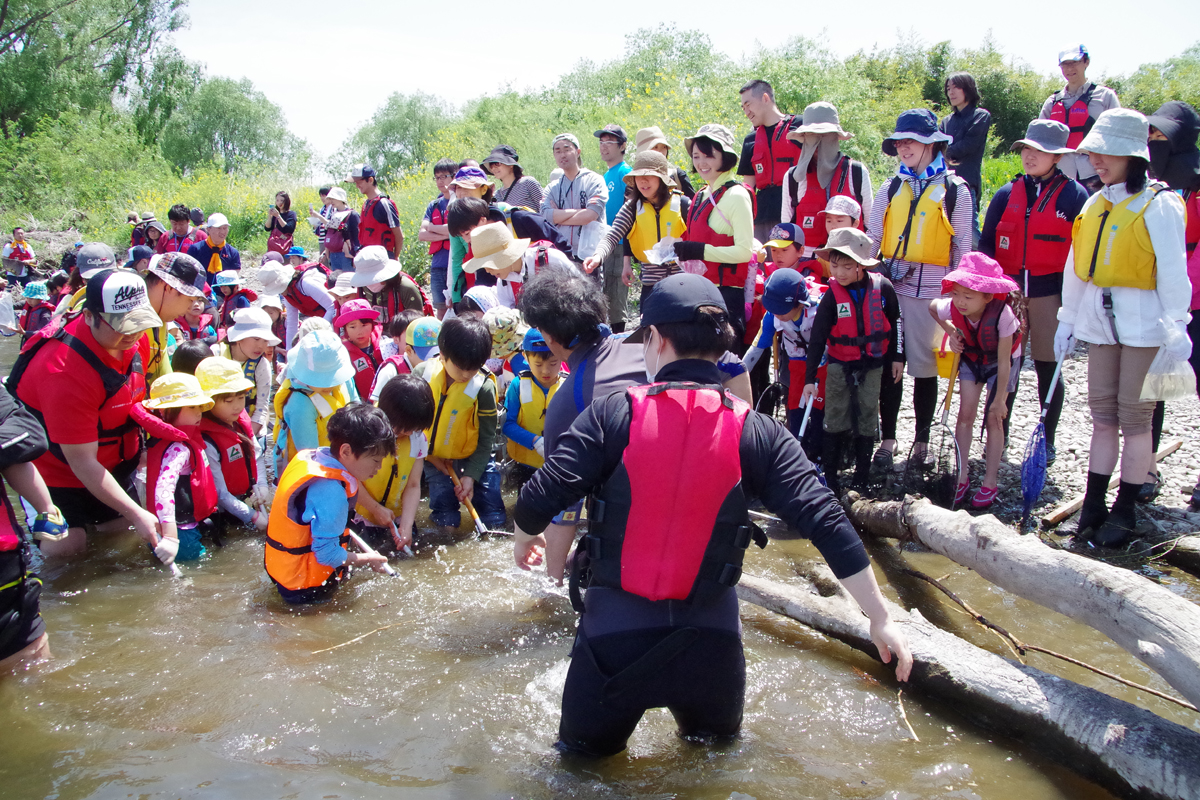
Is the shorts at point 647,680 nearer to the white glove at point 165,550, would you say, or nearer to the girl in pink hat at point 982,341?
the white glove at point 165,550

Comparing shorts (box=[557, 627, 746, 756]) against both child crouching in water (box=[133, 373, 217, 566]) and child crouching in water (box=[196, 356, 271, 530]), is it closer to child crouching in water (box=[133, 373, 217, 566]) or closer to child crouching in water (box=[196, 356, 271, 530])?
child crouching in water (box=[133, 373, 217, 566])

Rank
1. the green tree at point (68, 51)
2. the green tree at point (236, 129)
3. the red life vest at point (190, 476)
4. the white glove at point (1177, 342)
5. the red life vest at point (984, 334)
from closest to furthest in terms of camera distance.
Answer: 1. the white glove at point (1177, 342)
2. the red life vest at point (190, 476)
3. the red life vest at point (984, 334)
4. the green tree at point (68, 51)
5. the green tree at point (236, 129)

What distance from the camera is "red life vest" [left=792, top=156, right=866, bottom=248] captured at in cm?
637

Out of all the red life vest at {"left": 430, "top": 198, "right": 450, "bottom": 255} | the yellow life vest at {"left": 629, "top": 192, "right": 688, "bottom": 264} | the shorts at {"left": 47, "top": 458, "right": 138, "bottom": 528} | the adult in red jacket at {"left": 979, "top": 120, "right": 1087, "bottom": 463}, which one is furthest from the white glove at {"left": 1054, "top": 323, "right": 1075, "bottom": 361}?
the red life vest at {"left": 430, "top": 198, "right": 450, "bottom": 255}

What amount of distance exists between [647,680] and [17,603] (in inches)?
105

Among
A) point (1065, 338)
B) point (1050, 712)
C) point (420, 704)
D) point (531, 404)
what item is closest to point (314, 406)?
point (531, 404)

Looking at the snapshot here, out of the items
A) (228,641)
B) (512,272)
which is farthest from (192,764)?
(512,272)

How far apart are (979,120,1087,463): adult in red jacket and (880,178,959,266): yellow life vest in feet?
1.08

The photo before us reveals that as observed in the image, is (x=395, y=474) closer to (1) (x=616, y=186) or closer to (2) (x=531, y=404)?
(2) (x=531, y=404)

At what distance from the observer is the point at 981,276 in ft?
16.4

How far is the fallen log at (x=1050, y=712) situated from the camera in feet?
8.46

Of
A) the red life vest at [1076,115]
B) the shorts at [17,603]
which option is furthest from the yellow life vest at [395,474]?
the red life vest at [1076,115]

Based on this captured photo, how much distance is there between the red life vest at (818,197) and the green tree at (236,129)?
42.0 metres

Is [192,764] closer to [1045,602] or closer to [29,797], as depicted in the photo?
[29,797]
